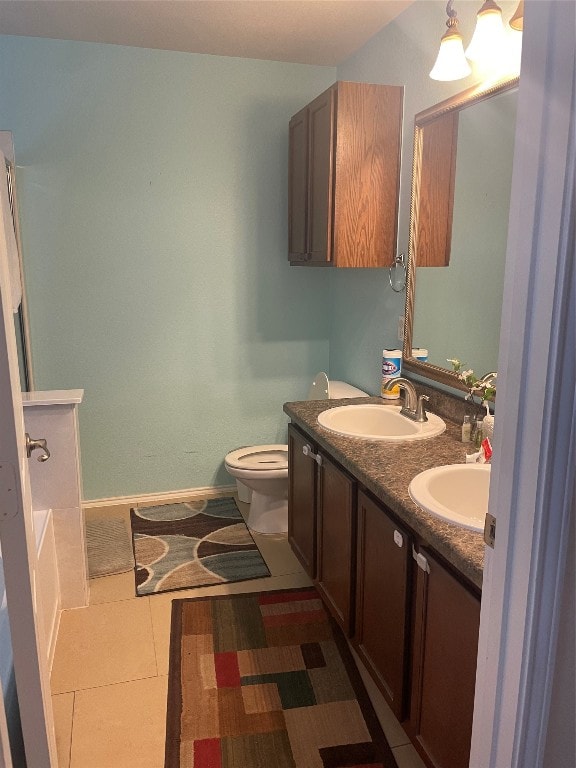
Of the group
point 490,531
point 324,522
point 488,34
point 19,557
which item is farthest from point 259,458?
point 490,531

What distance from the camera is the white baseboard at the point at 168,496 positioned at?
3.39 m

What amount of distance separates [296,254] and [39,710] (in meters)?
2.37

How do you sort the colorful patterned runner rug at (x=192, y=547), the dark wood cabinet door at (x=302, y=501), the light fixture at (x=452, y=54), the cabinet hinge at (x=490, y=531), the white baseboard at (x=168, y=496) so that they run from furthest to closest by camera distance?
the white baseboard at (x=168, y=496) < the colorful patterned runner rug at (x=192, y=547) < the dark wood cabinet door at (x=302, y=501) < the light fixture at (x=452, y=54) < the cabinet hinge at (x=490, y=531)

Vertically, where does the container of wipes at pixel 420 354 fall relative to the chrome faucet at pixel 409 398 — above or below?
above

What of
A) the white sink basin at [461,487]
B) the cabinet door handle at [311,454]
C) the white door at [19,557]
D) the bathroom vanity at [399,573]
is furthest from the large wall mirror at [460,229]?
the white door at [19,557]

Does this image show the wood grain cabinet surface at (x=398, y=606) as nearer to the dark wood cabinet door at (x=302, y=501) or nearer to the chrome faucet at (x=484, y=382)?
the dark wood cabinet door at (x=302, y=501)

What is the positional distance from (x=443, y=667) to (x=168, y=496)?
2.37 metres

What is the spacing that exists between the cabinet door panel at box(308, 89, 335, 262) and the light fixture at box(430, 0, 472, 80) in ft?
2.09

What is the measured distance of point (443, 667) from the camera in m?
1.39

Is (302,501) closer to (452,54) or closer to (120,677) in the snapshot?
(120,677)

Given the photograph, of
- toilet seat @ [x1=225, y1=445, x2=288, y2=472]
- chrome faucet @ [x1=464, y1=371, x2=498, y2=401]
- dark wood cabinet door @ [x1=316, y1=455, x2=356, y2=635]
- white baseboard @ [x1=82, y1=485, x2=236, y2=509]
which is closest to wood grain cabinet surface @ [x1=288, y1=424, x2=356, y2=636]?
dark wood cabinet door @ [x1=316, y1=455, x2=356, y2=635]

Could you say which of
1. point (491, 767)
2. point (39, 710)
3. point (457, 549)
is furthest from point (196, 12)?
point (491, 767)

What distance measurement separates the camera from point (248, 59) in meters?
3.14

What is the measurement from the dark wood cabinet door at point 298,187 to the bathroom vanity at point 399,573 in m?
1.05
